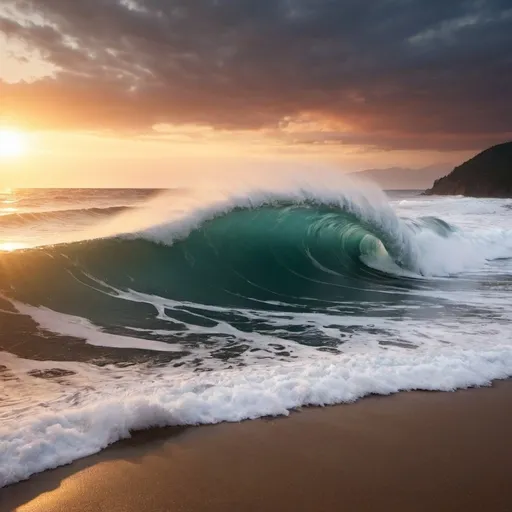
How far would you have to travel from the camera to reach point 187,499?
2.56m

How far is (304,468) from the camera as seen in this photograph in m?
2.87

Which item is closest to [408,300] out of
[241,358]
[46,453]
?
[241,358]

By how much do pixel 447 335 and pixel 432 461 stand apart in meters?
3.04

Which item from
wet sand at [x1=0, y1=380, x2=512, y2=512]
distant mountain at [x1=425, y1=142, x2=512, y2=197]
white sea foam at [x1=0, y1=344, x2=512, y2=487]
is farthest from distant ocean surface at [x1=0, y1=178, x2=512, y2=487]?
distant mountain at [x1=425, y1=142, x2=512, y2=197]

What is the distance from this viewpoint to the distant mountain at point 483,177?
88.0m

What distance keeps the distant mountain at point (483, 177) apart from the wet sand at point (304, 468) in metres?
91.7

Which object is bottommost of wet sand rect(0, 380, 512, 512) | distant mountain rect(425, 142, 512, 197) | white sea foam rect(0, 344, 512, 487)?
wet sand rect(0, 380, 512, 512)

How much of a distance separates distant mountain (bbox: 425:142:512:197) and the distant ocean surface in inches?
3238

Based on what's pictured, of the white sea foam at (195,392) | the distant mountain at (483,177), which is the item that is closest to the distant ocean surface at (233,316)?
the white sea foam at (195,392)

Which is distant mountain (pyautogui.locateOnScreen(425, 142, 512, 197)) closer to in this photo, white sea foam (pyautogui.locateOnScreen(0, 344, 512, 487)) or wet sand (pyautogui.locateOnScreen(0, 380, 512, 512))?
white sea foam (pyautogui.locateOnScreen(0, 344, 512, 487))

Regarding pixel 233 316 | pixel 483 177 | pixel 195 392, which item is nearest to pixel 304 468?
pixel 195 392

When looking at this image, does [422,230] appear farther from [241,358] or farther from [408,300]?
[241,358]

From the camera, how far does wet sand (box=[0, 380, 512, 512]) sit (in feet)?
8.32

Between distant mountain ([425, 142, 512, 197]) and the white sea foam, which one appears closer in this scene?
the white sea foam
